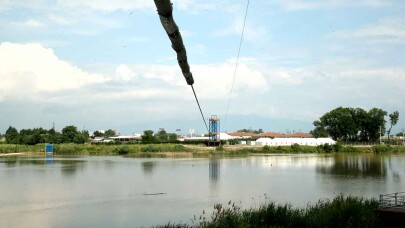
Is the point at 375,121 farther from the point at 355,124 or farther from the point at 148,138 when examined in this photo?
the point at 148,138

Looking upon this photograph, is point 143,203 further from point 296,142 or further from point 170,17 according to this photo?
point 296,142

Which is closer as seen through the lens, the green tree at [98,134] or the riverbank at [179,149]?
the riverbank at [179,149]

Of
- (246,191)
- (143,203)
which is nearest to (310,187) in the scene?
(246,191)

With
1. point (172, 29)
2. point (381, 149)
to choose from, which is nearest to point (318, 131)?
point (381, 149)

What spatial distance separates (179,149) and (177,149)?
0.39 meters

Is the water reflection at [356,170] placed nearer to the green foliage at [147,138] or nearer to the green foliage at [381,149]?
the green foliage at [381,149]

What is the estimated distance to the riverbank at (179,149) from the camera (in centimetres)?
7744

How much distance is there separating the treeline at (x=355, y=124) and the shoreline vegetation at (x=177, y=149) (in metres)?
14.1

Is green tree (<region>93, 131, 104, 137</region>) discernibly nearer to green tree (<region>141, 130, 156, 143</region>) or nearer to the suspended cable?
green tree (<region>141, 130, 156, 143</region>)

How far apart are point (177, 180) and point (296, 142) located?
6704 centimetres

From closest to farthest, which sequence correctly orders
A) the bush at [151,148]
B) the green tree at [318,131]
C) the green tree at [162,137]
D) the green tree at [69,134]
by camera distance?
1. the bush at [151,148]
2. the green tree at [69,134]
3. the green tree at [162,137]
4. the green tree at [318,131]

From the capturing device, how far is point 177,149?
7894cm

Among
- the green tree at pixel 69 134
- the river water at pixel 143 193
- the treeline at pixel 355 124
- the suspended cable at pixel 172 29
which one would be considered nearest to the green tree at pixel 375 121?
the treeline at pixel 355 124

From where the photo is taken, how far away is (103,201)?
25203 millimetres
